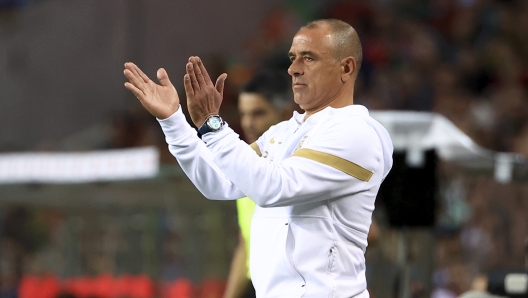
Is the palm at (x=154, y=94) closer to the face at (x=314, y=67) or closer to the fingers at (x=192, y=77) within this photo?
the fingers at (x=192, y=77)

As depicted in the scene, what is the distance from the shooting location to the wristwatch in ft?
9.52

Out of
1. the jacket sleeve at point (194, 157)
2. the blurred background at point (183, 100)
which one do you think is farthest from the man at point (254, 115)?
the blurred background at point (183, 100)

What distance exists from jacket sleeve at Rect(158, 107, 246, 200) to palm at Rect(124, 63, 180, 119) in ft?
0.10

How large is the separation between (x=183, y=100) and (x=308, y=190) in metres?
7.43

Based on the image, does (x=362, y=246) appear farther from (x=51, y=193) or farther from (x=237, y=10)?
(x=237, y=10)

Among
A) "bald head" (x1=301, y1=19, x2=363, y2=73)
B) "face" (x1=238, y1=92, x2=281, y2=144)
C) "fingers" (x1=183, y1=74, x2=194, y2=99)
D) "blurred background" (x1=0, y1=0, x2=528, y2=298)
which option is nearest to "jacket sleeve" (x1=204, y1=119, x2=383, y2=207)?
"fingers" (x1=183, y1=74, x2=194, y2=99)

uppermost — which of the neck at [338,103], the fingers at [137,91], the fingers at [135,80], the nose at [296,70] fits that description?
the nose at [296,70]

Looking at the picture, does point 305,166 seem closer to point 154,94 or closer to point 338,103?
point 338,103

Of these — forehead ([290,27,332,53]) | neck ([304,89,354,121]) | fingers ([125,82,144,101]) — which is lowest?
neck ([304,89,354,121])

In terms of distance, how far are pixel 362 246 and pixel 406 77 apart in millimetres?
7515

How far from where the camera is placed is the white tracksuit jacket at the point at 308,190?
9.25ft

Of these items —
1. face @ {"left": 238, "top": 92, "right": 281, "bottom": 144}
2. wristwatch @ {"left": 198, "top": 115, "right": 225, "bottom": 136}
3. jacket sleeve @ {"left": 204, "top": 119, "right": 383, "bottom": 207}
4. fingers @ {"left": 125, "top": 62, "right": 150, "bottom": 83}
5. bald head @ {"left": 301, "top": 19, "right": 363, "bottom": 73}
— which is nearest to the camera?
jacket sleeve @ {"left": 204, "top": 119, "right": 383, "bottom": 207}

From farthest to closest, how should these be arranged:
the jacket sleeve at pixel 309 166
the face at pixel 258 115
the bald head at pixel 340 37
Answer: the face at pixel 258 115, the bald head at pixel 340 37, the jacket sleeve at pixel 309 166

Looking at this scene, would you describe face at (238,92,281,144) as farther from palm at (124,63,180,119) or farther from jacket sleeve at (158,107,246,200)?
palm at (124,63,180,119)
